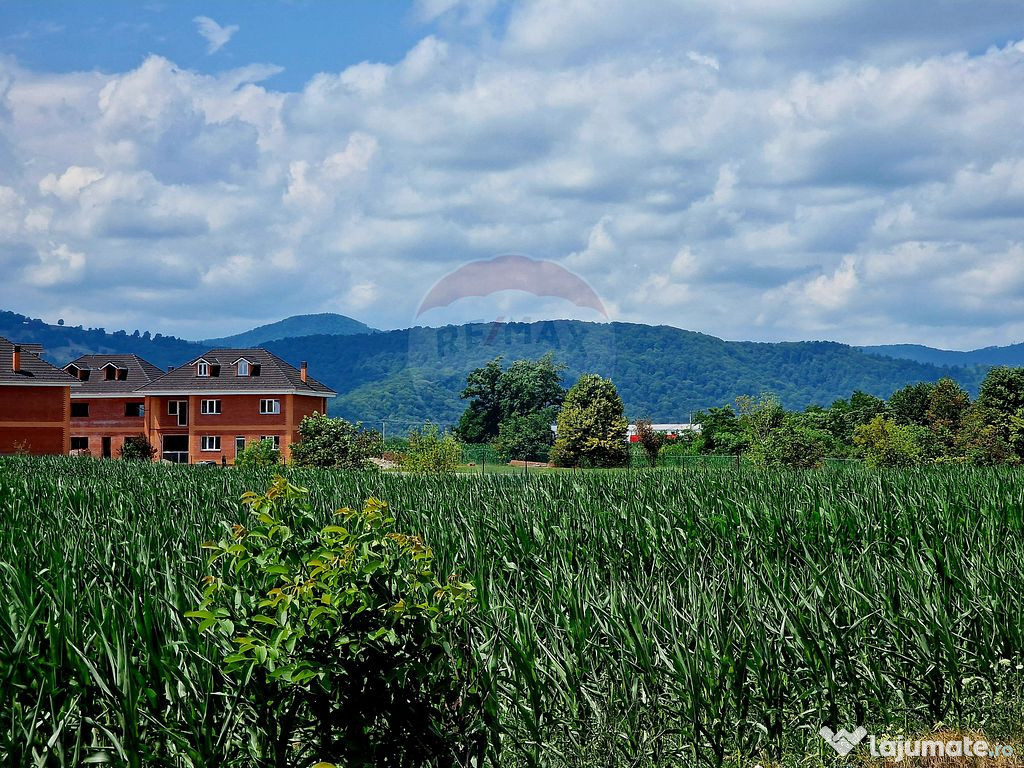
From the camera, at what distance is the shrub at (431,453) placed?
31078 mm

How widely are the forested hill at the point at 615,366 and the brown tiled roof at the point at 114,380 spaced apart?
1677 centimetres

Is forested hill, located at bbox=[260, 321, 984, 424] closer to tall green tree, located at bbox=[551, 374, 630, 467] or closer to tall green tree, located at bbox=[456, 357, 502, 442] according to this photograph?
tall green tree, located at bbox=[551, 374, 630, 467]

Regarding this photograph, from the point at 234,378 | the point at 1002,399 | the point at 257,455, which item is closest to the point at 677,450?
the point at 1002,399

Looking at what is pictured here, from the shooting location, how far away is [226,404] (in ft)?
166

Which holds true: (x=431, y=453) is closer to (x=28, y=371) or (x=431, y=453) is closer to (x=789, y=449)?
(x=789, y=449)

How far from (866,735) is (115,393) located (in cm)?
5765

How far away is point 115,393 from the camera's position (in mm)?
56188

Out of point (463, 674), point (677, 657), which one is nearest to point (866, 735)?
point (677, 657)

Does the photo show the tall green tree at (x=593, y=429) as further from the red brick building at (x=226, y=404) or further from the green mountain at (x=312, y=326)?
the green mountain at (x=312, y=326)

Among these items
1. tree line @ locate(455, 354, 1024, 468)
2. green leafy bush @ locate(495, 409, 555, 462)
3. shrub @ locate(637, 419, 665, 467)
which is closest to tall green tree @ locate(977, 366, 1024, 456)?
tree line @ locate(455, 354, 1024, 468)

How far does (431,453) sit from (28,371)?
26383 mm

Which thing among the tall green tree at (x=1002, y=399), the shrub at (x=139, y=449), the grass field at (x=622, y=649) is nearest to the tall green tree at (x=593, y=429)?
the tall green tree at (x=1002, y=399)

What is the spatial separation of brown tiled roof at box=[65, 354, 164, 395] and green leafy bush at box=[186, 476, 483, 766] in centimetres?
5520

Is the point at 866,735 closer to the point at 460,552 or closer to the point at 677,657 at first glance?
the point at 677,657
